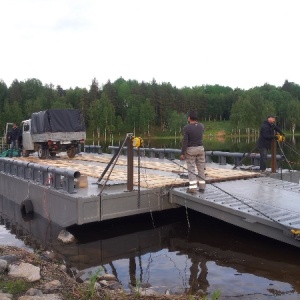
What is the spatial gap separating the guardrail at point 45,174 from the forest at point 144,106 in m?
70.2

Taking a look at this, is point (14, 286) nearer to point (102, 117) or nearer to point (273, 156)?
point (273, 156)

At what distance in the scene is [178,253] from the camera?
9.05 meters

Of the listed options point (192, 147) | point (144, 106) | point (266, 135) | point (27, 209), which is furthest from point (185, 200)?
point (144, 106)

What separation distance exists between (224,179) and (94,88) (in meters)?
88.2

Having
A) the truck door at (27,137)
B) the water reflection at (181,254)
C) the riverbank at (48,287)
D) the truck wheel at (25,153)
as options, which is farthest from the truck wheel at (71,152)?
the riverbank at (48,287)

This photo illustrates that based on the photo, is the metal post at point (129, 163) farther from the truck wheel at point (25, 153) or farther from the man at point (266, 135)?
the truck wheel at point (25, 153)

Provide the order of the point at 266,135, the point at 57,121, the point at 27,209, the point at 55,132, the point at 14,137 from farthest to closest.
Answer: the point at 14,137, the point at 57,121, the point at 55,132, the point at 266,135, the point at 27,209

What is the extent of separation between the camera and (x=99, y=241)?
400 inches

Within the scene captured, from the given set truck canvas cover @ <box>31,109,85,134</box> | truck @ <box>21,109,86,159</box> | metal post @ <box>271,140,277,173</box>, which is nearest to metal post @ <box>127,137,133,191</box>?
metal post @ <box>271,140,277,173</box>

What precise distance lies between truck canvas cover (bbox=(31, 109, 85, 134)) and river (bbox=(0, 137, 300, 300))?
8.07 m

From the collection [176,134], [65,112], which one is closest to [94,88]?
[176,134]

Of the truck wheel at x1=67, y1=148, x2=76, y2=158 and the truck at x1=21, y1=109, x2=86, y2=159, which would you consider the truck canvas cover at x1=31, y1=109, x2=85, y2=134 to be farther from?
the truck wheel at x1=67, y1=148, x2=76, y2=158

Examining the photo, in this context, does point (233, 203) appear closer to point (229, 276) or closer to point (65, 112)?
point (229, 276)

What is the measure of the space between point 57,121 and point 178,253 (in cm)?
1274
